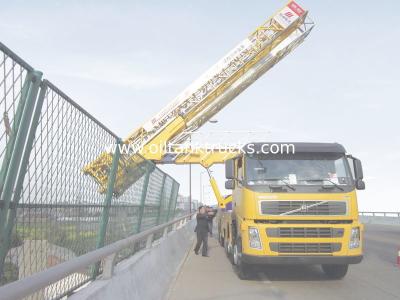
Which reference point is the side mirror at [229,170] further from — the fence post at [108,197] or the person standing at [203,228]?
the person standing at [203,228]

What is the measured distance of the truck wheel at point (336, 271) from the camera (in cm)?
1030

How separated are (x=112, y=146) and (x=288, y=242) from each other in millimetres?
4116

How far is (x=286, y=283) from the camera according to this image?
1003cm

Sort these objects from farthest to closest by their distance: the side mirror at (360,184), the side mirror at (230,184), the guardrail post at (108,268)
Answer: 1. the side mirror at (230,184)
2. the side mirror at (360,184)
3. the guardrail post at (108,268)

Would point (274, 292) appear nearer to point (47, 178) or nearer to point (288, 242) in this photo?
point (288, 242)

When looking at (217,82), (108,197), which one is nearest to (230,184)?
(108,197)

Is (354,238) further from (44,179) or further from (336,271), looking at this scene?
(44,179)

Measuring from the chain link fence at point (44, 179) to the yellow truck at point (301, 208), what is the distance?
12.0ft

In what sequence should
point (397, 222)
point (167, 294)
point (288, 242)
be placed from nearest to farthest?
1. point (167, 294)
2. point (288, 242)
3. point (397, 222)

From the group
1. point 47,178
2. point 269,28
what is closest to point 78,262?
point 47,178

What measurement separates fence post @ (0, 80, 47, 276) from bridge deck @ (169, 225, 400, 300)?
15.8 ft

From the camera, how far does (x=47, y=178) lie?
451 centimetres

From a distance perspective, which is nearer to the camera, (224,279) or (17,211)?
(17,211)

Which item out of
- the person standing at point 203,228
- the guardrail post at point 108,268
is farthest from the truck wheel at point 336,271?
the guardrail post at point 108,268
